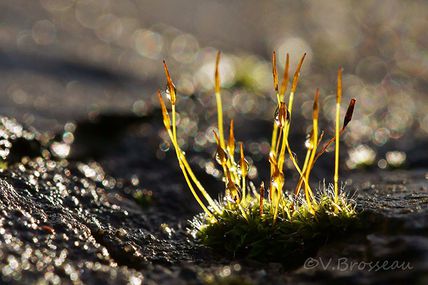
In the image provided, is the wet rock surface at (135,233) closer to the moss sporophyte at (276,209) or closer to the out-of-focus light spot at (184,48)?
the moss sporophyte at (276,209)

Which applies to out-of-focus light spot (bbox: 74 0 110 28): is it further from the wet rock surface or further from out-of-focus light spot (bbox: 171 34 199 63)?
the wet rock surface

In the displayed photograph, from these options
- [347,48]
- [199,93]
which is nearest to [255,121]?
[199,93]

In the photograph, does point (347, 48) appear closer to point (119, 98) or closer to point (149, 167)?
point (119, 98)

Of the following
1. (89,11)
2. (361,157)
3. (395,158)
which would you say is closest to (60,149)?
(361,157)

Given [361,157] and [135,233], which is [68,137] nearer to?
[135,233]

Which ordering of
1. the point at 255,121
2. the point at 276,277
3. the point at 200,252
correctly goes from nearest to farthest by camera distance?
1. the point at 276,277
2. the point at 200,252
3. the point at 255,121

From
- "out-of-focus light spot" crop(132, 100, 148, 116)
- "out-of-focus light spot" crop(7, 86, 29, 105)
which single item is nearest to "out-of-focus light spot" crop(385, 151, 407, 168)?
"out-of-focus light spot" crop(132, 100, 148, 116)
